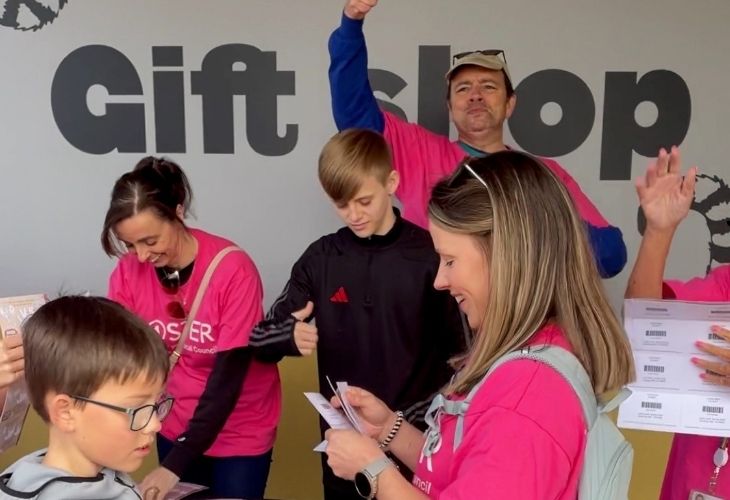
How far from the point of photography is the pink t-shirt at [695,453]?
161cm

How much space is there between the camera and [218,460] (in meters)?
2.08

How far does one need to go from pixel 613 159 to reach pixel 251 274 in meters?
1.74

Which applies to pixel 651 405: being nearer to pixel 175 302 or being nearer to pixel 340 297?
pixel 340 297

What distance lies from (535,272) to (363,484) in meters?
0.49

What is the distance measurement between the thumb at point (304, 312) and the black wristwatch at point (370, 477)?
70 centimetres

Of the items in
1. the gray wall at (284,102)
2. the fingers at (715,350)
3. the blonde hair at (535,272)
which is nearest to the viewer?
the blonde hair at (535,272)

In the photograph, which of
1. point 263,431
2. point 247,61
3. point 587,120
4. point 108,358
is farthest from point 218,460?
point 587,120

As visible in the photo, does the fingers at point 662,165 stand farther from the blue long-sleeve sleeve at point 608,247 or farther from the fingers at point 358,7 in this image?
the fingers at point 358,7

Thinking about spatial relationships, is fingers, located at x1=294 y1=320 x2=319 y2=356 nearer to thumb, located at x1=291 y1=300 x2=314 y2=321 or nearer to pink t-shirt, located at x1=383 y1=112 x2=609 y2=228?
thumb, located at x1=291 y1=300 x2=314 y2=321

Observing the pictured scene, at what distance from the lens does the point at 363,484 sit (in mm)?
1223

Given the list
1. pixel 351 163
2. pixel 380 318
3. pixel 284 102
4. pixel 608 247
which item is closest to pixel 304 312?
pixel 380 318

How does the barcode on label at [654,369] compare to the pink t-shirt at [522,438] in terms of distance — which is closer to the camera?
the pink t-shirt at [522,438]

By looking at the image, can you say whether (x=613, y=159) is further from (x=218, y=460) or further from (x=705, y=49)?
(x=218, y=460)

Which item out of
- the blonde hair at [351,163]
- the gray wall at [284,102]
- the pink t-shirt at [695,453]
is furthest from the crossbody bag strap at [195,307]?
the pink t-shirt at [695,453]
